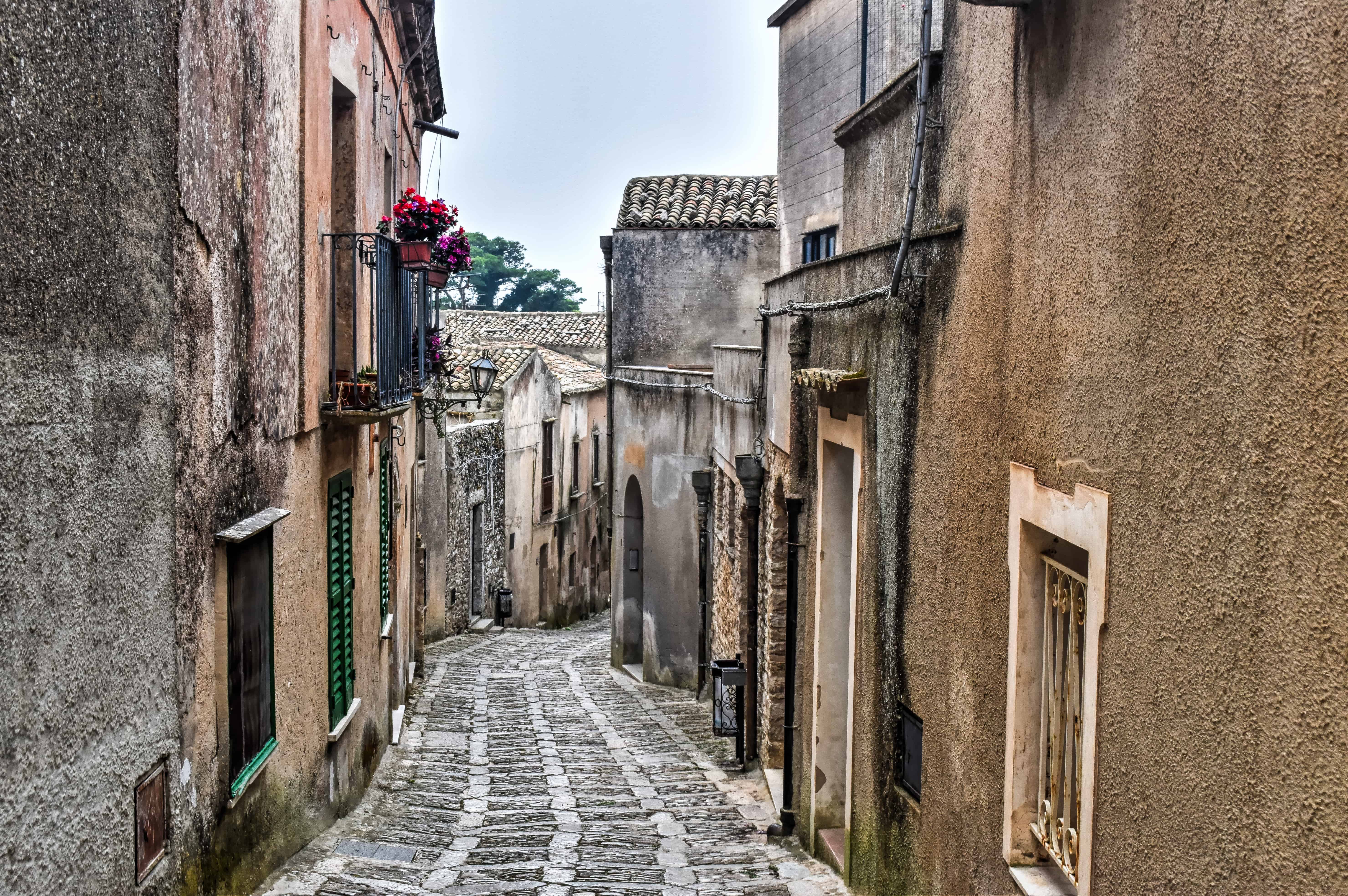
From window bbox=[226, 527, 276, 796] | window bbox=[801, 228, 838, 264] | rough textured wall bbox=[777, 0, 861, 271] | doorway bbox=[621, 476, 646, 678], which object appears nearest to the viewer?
window bbox=[226, 527, 276, 796]

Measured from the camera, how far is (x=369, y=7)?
394 inches

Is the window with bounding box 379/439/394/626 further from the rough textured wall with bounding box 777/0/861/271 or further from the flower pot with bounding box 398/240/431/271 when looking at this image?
the rough textured wall with bounding box 777/0/861/271

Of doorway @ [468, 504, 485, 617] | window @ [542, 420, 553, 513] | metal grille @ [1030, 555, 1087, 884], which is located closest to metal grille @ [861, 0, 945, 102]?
metal grille @ [1030, 555, 1087, 884]

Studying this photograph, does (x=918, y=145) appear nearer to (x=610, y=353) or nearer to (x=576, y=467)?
(x=610, y=353)

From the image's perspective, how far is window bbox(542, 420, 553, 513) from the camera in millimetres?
30438

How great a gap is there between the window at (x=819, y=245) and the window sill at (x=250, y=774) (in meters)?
6.57

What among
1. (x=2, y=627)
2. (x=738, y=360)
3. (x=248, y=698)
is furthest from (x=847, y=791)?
(x=738, y=360)

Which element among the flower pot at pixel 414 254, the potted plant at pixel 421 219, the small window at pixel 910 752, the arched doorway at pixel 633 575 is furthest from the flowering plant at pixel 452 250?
the arched doorway at pixel 633 575

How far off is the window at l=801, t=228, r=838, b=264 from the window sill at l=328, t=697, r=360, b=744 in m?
5.32

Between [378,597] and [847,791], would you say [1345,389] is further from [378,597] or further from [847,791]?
[378,597]

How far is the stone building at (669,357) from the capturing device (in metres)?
18.5

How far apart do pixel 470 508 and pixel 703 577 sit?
9633 mm

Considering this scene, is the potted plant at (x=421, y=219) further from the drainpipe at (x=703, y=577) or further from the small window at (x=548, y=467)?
the small window at (x=548, y=467)

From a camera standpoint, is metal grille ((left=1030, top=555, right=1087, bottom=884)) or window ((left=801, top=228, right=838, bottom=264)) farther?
window ((left=801, top=228, right=838, bottom=264))
